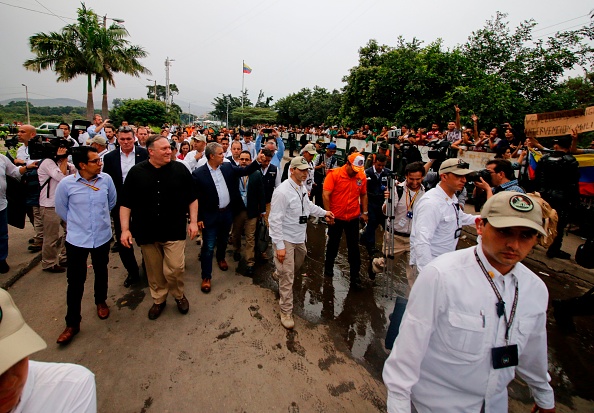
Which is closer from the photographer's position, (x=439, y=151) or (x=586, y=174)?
(x=439, y=151)

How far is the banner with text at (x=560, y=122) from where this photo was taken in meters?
5.07

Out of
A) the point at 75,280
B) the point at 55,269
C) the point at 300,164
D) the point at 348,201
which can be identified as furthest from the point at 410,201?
the point at 55,269

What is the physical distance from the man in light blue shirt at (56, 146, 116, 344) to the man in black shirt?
283 millimetres

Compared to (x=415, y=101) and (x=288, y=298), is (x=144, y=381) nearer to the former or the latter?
(x=288, y=298)

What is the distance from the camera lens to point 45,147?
4.32 m

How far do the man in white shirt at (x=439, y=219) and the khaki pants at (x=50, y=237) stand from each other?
16.1ft

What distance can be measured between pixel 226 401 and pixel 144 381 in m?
0.80

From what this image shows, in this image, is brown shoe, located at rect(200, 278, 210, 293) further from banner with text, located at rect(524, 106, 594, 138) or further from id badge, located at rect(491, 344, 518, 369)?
banner with text, located at rect(524, 106, 594, 138)

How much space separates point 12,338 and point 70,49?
2894cm

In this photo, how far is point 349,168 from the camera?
4.50 m

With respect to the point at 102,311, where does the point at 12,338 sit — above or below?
above

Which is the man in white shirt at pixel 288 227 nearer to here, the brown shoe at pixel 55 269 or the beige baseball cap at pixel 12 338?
the beige baseball cap at pixel 12 338

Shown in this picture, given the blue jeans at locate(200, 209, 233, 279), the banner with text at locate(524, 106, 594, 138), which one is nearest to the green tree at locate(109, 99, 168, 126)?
the blue jeans at locate(200, 209, 233, 279)

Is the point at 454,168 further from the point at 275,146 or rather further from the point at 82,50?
the point at 82,50
